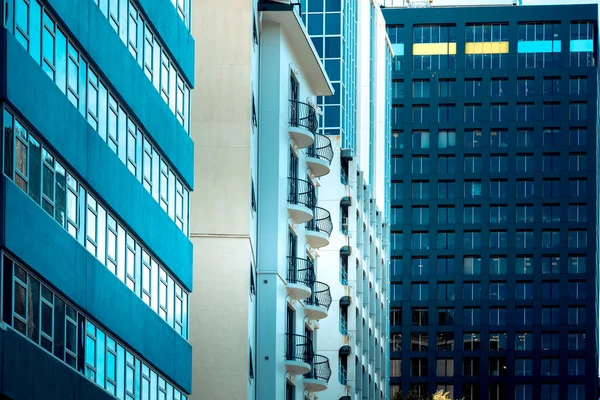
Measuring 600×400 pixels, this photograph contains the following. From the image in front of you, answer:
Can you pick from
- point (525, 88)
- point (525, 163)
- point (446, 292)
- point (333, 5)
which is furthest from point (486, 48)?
point (333, 5)

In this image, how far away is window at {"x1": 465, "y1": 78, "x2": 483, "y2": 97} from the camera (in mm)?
170000

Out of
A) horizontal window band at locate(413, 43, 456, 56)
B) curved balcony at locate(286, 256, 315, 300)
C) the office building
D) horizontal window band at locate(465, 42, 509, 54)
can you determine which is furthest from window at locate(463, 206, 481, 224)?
curved balcony at locate(286, 256, 315, 300)

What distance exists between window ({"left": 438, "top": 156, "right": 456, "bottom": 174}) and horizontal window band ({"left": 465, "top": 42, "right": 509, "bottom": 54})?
12747 millimetres

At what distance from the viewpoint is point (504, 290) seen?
6540 inches

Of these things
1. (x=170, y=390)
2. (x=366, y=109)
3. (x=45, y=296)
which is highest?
(x=366, y=109)

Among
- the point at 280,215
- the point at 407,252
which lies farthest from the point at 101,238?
the point at 407,252

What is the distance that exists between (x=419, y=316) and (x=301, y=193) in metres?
106

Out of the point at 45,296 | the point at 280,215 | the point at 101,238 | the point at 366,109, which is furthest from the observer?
the point at 366,109

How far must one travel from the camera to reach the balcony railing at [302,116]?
61500mm

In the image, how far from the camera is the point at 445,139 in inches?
6683

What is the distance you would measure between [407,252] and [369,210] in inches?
2425

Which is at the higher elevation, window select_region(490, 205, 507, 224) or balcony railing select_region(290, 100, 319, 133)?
window select_region(490, 205, 507, 224)

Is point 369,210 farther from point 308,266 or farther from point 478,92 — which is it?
point 478,92

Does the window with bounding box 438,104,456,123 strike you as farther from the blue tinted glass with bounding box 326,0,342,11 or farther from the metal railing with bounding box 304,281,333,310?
the metal railing with bounding box 304,281,333,310
